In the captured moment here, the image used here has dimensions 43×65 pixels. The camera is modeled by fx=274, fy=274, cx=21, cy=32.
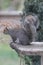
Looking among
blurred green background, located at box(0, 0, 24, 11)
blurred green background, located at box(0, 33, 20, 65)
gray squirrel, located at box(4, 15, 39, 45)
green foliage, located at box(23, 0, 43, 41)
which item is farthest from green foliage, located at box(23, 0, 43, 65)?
blurred green background, located at box(0, 0, 24, 11)

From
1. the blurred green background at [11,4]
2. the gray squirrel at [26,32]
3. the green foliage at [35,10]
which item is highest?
the gray squirrel at [26,32]

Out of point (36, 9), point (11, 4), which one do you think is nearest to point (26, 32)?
point (36, 9)

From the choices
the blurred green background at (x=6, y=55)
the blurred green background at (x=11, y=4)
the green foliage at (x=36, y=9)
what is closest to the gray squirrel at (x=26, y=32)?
the green foliage at (x=36, y=9)

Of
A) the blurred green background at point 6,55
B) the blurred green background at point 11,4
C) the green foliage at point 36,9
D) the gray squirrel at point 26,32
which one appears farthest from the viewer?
the blurred green background at point 11,4

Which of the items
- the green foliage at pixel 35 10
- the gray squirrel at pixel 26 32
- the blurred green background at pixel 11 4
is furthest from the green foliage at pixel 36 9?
the blurred green background at pixel 11 4

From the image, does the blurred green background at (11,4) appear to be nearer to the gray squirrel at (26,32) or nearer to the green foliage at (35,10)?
the green foliage at (35,10)

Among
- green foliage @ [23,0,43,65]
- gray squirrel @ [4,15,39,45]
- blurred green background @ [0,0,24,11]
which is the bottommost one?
blurred green background @ [0,0,24,11]

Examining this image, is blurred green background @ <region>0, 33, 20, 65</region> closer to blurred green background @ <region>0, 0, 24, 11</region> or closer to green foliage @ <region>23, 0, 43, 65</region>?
green foliage @ <region>23, 0, 43, 65</region>

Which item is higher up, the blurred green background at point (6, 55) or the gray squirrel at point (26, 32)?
the gray squirrel at point (26, 32)

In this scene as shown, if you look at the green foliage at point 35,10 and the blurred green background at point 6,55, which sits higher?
the green foliage at point 35,10

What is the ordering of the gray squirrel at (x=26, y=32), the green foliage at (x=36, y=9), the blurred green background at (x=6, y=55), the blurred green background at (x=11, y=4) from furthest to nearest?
the blurred green background at (x=11, y=4) < the blurred green background at (x=6, y=55) < the green foliage at (x=36, y=9) < the gray squirrel at (x=26, y=32)

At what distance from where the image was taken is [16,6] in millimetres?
9312

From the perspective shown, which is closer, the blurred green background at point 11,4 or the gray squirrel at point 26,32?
the gray squirrel at point 26,32

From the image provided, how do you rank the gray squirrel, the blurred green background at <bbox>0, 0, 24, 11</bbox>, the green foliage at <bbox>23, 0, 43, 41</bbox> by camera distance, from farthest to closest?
the blurred green background at <bbox>0, 0, 24, 11</bbox> < the green foliage at <bbox>23, 0, 43, 41</bbox> < the gray squirrel
